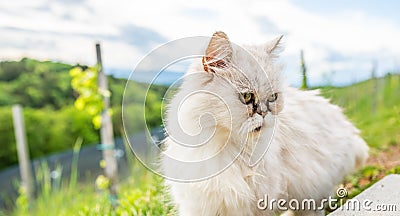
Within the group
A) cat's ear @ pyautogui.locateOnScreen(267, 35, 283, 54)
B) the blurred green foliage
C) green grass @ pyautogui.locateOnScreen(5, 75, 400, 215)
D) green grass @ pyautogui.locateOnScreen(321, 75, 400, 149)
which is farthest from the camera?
the blurred green foliage

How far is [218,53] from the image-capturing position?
992mm

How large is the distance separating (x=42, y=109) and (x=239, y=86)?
12.5 ft

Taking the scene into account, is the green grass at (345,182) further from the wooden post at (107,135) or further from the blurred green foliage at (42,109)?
the blurred green foliage at (42,109)

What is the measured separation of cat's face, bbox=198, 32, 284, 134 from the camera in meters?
1.00

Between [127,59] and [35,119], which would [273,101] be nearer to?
[127,59]

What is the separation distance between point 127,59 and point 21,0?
47.8 inches

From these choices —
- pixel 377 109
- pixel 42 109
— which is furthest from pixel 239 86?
pixel 42 109

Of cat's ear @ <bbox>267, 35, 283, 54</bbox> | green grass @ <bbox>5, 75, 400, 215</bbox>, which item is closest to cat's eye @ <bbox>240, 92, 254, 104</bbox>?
cat's ear @ <bbox>267, 35, 283, 54</bbox>

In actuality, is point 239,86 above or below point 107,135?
above

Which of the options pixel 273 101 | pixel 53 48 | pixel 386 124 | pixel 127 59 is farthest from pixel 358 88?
pixel 53 48

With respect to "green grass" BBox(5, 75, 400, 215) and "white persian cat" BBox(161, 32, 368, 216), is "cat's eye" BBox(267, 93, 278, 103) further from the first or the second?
"green grass" BBox(5, 75, 400, 215)

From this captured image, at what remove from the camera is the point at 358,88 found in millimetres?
2855

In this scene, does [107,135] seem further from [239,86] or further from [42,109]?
[42,109]

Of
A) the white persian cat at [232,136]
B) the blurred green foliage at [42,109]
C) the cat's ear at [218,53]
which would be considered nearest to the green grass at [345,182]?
the white persian cat at [232,136]
